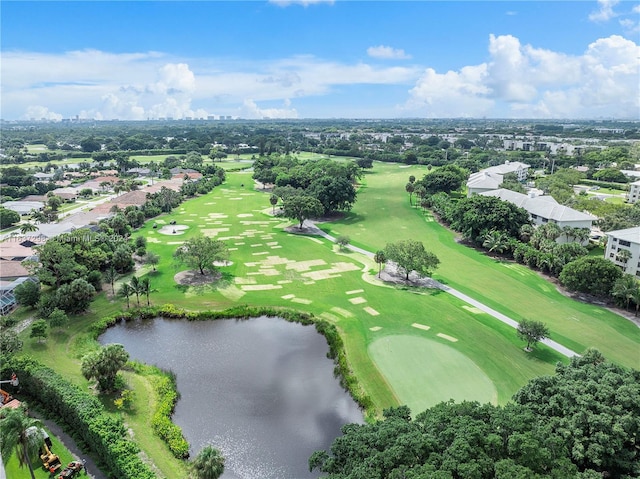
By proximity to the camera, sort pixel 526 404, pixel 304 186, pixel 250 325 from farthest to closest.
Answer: pixel 304 186 < pixel 250 325 < pixel 526 404

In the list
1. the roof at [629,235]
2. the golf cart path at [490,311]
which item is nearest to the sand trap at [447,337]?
the golf cart path at [490,311]

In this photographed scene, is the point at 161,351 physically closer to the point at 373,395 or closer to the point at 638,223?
the point at 373,395

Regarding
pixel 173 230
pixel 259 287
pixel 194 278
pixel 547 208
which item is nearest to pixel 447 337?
pixel 259 287

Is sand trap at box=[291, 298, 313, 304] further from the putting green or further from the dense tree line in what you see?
the dense tree line

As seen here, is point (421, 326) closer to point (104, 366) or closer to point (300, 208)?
point (104, 366)

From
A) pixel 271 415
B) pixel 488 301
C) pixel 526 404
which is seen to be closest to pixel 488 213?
pixel 488 301

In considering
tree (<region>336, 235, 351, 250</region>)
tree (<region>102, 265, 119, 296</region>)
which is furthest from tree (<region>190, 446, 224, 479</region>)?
tree (<region>336, 235, 351, 250</region>)

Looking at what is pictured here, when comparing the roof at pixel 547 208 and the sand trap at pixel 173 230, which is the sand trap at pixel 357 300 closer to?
the roof at pixel 547 208
